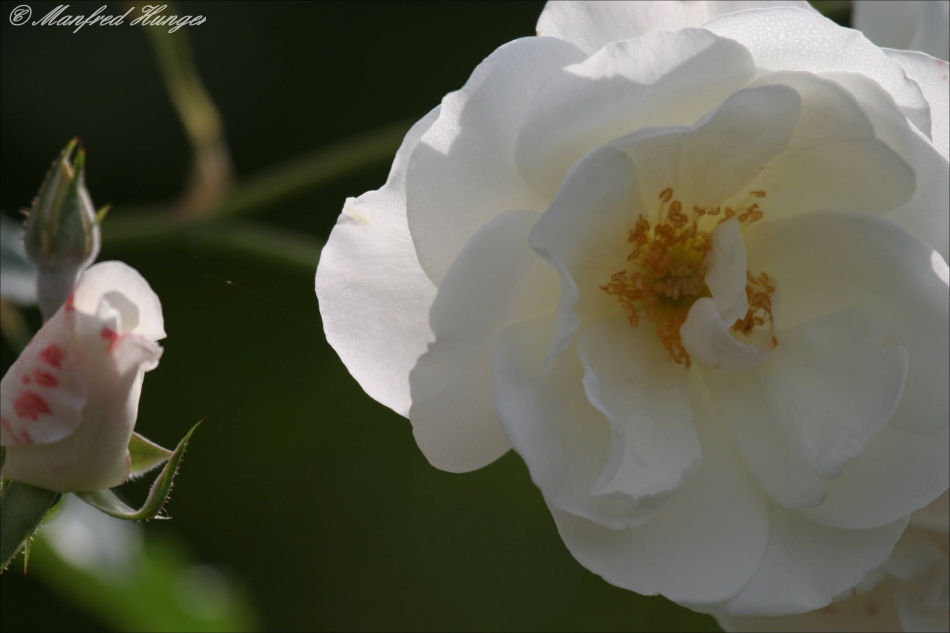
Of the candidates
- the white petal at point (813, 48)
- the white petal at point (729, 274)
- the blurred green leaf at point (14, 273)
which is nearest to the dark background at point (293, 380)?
the blurred green leaf at point (14, 273)

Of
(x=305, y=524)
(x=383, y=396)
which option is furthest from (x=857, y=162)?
(x=305, y=524)

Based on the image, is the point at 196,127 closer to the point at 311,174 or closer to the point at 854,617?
the point at 311,174

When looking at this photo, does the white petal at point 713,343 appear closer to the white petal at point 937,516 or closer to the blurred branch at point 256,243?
the white petal at point 937,516

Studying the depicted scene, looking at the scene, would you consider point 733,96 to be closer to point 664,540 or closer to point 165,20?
point 664,540

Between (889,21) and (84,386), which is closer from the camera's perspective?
(84,386)

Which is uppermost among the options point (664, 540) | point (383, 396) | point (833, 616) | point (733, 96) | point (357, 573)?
point (733, 96)

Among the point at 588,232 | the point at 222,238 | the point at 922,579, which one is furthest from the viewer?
the point at 222,238

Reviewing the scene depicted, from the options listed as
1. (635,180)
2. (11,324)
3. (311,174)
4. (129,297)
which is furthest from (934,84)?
(11,324)
